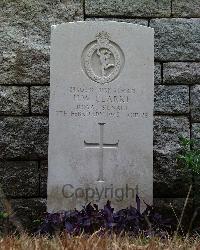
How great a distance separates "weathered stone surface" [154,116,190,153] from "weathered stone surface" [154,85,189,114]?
60 mm

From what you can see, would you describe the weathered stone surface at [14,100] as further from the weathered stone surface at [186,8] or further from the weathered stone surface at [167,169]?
the weathered stone surface at [186,8]

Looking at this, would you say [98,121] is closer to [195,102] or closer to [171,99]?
[171,99]

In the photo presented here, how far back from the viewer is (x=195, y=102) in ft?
16.1

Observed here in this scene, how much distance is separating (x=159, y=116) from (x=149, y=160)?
0.69 meters

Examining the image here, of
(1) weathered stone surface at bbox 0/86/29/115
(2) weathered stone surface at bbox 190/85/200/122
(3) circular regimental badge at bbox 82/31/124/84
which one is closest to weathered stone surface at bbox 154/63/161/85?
(2) weathered stone surface at bbox 190/85/200/122

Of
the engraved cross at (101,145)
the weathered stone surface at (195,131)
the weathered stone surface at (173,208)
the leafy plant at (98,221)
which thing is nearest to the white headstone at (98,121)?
the engraved cross at (101,145)

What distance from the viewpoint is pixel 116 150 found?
4270 millimetres

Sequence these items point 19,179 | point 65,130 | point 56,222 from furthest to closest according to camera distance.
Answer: point 19,179, point 65,130, point 56,222

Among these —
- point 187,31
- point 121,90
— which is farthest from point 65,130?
point 187,31

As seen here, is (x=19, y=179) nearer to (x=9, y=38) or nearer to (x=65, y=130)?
(x=65, y=130)

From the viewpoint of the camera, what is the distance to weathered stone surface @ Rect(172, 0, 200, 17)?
4.98 meters

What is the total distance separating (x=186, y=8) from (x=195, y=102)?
73cm

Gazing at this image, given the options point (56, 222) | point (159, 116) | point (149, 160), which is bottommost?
point (56, 222)

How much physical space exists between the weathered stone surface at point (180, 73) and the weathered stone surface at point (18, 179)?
1222 mm
